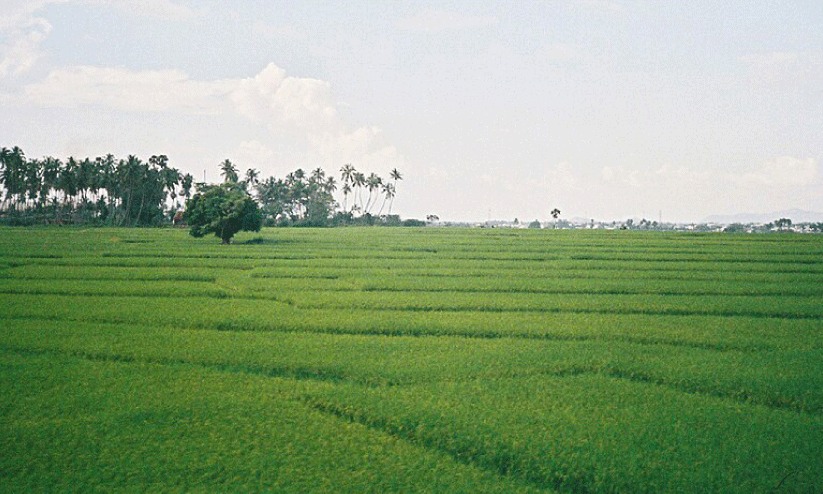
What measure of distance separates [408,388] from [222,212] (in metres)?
33.3

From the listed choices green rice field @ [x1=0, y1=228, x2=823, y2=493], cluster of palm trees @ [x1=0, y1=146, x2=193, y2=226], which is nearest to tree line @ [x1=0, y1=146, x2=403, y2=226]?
cluster of palm trees @ [x1=0, y1=146, x2=193, y2=226]

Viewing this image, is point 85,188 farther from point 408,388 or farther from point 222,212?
point 408,388

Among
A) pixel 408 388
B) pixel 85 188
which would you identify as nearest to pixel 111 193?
pixel 85 188

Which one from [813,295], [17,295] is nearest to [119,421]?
[17,295]

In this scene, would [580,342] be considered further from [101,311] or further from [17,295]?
[17,295]

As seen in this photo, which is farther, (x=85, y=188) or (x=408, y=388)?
(x=85, y=188)

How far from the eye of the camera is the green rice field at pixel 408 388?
6320 millimetres

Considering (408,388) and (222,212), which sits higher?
(222,212)

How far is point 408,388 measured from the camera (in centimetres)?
916

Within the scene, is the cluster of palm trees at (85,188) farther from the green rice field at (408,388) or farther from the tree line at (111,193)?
the green rice field at (408,388)

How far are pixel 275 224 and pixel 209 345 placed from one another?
264ft

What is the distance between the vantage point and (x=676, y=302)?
1753 cm

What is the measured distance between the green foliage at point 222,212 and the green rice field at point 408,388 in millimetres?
19512

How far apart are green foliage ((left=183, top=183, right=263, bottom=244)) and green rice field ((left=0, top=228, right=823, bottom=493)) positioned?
19512mm
